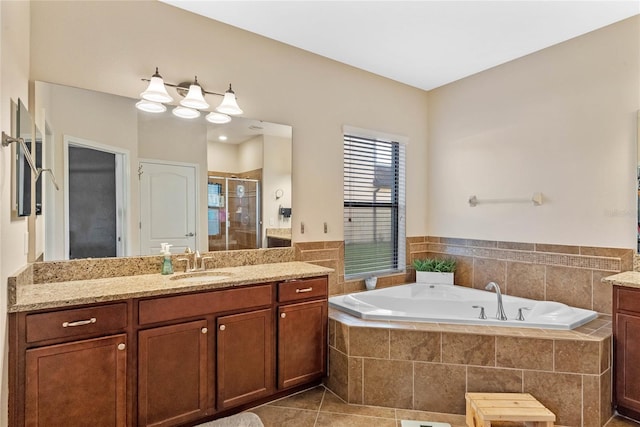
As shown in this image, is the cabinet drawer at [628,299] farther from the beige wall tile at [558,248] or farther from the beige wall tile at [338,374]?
the beige wall tile at [338,374]

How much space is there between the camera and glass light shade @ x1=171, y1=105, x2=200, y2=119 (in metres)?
2.49

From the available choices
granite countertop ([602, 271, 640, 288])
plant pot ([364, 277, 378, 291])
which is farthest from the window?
granite countertop ([602, 271, 640, 288])

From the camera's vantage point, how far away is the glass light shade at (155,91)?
2.29m

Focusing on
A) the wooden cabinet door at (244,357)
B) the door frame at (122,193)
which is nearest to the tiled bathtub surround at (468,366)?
the wooden cabinet door at (244,357)

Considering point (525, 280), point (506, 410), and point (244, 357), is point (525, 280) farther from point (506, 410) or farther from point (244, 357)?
point (244, 357)

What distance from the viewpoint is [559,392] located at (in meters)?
2.10

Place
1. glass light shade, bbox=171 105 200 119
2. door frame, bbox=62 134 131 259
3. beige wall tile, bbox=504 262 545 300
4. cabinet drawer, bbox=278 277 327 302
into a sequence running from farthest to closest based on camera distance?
beige wall tile, bbox=504 262 545 300 → glass light shade, bbox=171 105 200 119 → cabinet drawer, bbox=278 277 327 302 → door frame, bbox=62 134 131 259

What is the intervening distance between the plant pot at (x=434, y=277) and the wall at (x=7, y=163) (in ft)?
10.8

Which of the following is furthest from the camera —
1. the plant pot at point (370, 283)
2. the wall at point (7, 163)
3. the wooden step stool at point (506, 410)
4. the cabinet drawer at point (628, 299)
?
the plant pot at point (370, 283)

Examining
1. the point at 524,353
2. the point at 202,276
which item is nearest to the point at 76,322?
the point at 202,276

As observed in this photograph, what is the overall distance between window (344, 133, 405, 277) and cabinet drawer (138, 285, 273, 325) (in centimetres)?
138

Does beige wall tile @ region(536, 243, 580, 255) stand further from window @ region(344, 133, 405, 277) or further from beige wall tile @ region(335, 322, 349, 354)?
beige wall tile @ region(335, 322, 349, 354)

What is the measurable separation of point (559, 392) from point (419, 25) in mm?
2723

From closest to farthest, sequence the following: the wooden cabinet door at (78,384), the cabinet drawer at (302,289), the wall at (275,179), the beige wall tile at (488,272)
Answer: the wooden cabinet door at (78,384), the cabinet drawer at (302,289), the wall at (275,179), the beige wall tile at (488,272)
